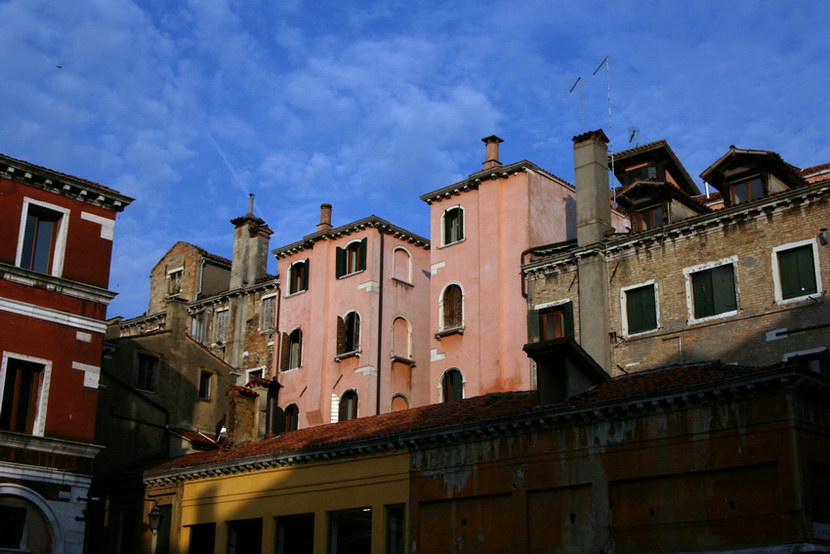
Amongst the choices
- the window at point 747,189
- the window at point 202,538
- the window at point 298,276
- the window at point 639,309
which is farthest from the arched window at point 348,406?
the window at point 747,189

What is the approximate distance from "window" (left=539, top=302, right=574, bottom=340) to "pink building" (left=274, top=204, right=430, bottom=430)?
810 cm

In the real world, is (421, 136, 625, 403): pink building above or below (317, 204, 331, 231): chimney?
below

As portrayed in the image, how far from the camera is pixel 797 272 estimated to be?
2791 cm

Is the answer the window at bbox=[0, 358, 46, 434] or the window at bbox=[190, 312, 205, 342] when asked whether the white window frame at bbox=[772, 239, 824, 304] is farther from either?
the window at bbox=[190, 312, 205, 342]

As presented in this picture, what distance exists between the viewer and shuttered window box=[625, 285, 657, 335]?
3066 cm

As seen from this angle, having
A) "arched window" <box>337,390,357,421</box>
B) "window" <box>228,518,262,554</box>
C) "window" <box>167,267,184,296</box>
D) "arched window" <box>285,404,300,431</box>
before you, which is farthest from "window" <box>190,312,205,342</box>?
"window" <box>228,518,262,554</box>

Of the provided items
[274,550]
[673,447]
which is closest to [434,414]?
[274,550]

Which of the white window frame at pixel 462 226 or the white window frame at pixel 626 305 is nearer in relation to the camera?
the white window frame at pixel 626 305

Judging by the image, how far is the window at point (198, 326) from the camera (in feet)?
151

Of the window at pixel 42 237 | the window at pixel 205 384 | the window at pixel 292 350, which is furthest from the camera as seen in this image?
the window at pixel 292 350

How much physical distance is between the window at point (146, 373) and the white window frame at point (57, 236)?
383 inches

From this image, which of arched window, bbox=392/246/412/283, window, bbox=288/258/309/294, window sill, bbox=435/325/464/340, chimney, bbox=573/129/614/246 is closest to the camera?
chimney, bbox=573/129/614/246

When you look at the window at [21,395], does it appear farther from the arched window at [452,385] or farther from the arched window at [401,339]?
the arched window at [401,339]

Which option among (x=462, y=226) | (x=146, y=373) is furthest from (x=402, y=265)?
(x=146, y=373)
